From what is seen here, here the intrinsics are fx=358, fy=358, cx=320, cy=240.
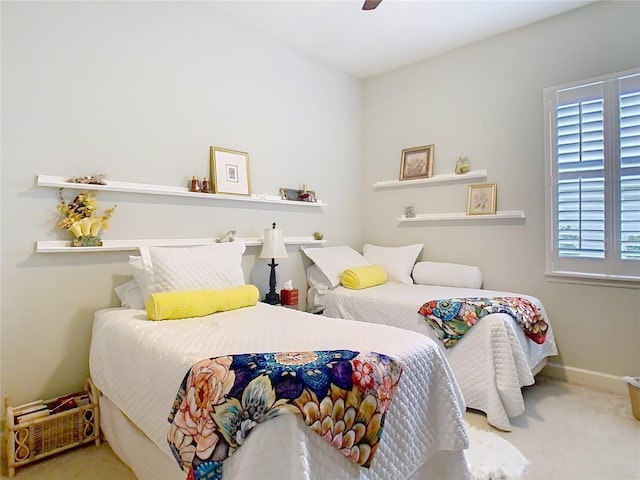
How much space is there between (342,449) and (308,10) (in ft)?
9.55

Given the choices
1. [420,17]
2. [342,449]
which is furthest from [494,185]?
[342,449]

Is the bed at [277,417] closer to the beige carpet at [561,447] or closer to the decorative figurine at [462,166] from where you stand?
the beige carpet at [561,447]

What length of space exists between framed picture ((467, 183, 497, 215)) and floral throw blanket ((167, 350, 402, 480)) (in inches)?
94.1

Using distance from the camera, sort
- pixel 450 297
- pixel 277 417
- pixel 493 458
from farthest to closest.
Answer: pixel 450 297
pixel 493 458
pixel 277 417

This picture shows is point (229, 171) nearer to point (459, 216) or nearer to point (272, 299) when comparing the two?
point (272, 299)

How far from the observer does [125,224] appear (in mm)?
2232

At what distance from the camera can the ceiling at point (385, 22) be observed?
268 centimetres

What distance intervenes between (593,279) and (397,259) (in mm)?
1519

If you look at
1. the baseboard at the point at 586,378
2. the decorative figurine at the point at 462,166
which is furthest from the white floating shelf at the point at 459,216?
the baseboard at the point at 586,378

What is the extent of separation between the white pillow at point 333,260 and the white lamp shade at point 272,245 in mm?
495

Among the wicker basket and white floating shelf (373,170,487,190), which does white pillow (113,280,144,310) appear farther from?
white floating shelf (373,170,487,190)

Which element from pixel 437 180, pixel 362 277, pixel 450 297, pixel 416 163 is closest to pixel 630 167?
pixel 437 180

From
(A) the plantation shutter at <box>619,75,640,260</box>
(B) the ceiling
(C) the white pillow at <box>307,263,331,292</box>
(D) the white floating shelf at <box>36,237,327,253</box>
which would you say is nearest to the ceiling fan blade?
(B) the ceiling

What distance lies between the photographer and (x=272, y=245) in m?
2.79
